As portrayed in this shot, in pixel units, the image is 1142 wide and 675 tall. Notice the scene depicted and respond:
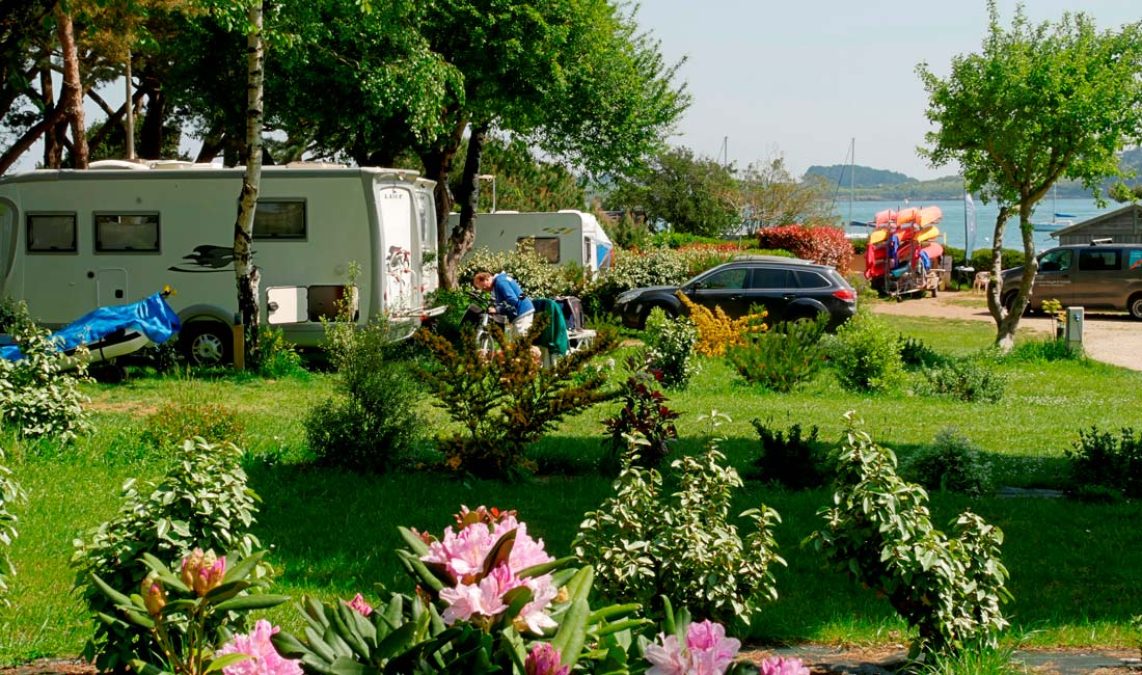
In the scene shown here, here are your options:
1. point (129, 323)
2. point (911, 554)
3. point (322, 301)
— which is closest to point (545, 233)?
point (322, 301)

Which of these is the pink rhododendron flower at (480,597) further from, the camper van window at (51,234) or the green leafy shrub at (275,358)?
the camper van window at (51,234)

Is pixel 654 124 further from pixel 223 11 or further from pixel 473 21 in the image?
pixel 223 11

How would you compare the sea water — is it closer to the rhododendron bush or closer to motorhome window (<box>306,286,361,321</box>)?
motorhome window (<box>306,286,361,321</box>)

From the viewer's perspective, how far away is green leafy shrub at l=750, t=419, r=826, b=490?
8555 millimetres

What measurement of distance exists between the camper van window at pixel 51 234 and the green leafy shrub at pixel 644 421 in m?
11.0

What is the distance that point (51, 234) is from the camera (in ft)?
56.4

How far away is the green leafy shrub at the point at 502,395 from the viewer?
28.0 ft

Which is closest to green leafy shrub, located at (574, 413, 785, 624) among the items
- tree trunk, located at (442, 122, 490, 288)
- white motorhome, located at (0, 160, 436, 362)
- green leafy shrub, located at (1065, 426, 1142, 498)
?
green leafy shrub, located at (1065, 426, 1142, 498)

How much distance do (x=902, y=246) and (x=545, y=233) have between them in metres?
14.1

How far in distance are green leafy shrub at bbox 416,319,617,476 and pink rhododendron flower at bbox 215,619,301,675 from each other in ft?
18.9

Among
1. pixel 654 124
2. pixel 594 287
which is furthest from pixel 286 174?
pixel 654 124

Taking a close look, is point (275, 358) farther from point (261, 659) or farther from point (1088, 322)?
point (1088, 322)

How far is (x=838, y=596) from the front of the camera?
5941 millimetres

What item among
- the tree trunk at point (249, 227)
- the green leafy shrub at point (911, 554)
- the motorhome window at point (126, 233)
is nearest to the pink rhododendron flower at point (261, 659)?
the green leafy shrub at point (911, 554)
